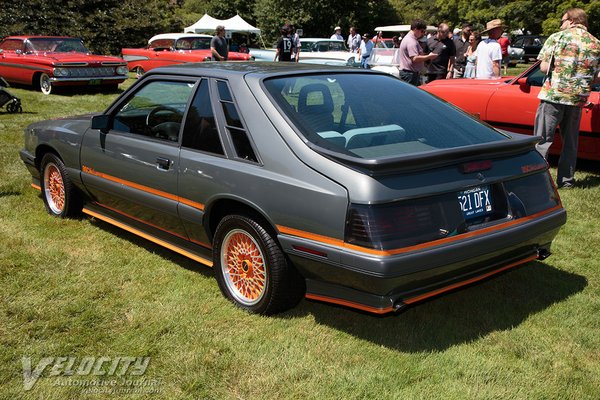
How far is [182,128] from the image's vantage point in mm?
3895

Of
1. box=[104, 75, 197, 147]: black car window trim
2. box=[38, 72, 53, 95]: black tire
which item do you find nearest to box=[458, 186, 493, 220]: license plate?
box=[104, 75, 197, 147]: black car window trim

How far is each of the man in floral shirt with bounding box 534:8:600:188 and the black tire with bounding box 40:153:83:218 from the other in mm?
4516

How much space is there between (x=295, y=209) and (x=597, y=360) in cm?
172

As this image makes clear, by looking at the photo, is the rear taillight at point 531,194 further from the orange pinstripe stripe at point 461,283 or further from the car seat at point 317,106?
the car seat at point 317,106

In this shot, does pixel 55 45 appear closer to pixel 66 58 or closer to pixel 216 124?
pixel 66 58

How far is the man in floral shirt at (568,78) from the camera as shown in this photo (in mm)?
5961

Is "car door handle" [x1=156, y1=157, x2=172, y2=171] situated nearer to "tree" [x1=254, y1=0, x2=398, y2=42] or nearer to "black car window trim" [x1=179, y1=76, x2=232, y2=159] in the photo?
"black car window trim" [x1=179, y1=76, x2=232, y2=159]

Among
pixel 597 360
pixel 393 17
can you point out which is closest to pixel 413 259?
pixel 597 360

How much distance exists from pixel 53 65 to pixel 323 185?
12557 mm

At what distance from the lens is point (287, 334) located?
331 cm

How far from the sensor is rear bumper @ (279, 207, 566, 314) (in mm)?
2846

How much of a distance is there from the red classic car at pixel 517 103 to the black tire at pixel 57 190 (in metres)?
5.14

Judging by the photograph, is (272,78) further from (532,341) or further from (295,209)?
(532,341)

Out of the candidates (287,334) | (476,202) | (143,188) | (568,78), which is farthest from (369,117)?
(568,78)
